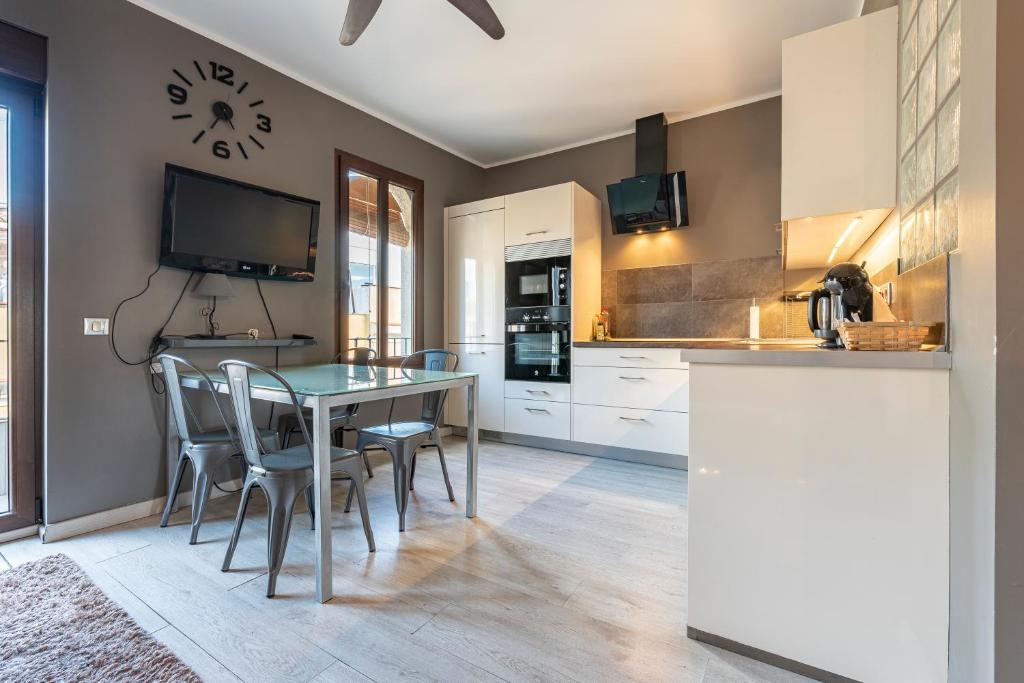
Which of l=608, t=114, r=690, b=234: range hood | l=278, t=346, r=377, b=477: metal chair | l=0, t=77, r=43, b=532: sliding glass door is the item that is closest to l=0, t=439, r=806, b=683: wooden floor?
l=0, t=77, r=43, b=532: sliding glass door

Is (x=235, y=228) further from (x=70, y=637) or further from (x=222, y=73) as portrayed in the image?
(x=70, y=637)

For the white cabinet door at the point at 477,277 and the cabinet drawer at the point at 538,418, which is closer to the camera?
the cabinet drawer at the point at 538,418

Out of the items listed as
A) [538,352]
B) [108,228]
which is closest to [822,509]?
[538,352]

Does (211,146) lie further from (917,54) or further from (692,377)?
(917,54)

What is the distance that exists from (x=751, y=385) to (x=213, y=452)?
2341 mm

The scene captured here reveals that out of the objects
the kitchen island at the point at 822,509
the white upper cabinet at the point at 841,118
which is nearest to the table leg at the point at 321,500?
the kitchen island at the point at 822,509

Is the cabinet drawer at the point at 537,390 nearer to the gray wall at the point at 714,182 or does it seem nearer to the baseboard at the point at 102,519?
the gray wall at the point at 714,182

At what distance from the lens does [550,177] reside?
14.8ft

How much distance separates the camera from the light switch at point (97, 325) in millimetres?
2287

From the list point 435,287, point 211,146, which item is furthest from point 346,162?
point 435,287

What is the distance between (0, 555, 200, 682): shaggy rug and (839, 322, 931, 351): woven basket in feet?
6.95

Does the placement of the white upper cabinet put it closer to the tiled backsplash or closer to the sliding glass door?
the tiled backsplash

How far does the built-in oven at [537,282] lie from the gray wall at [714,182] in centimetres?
64

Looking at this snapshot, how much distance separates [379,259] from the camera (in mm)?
3838
